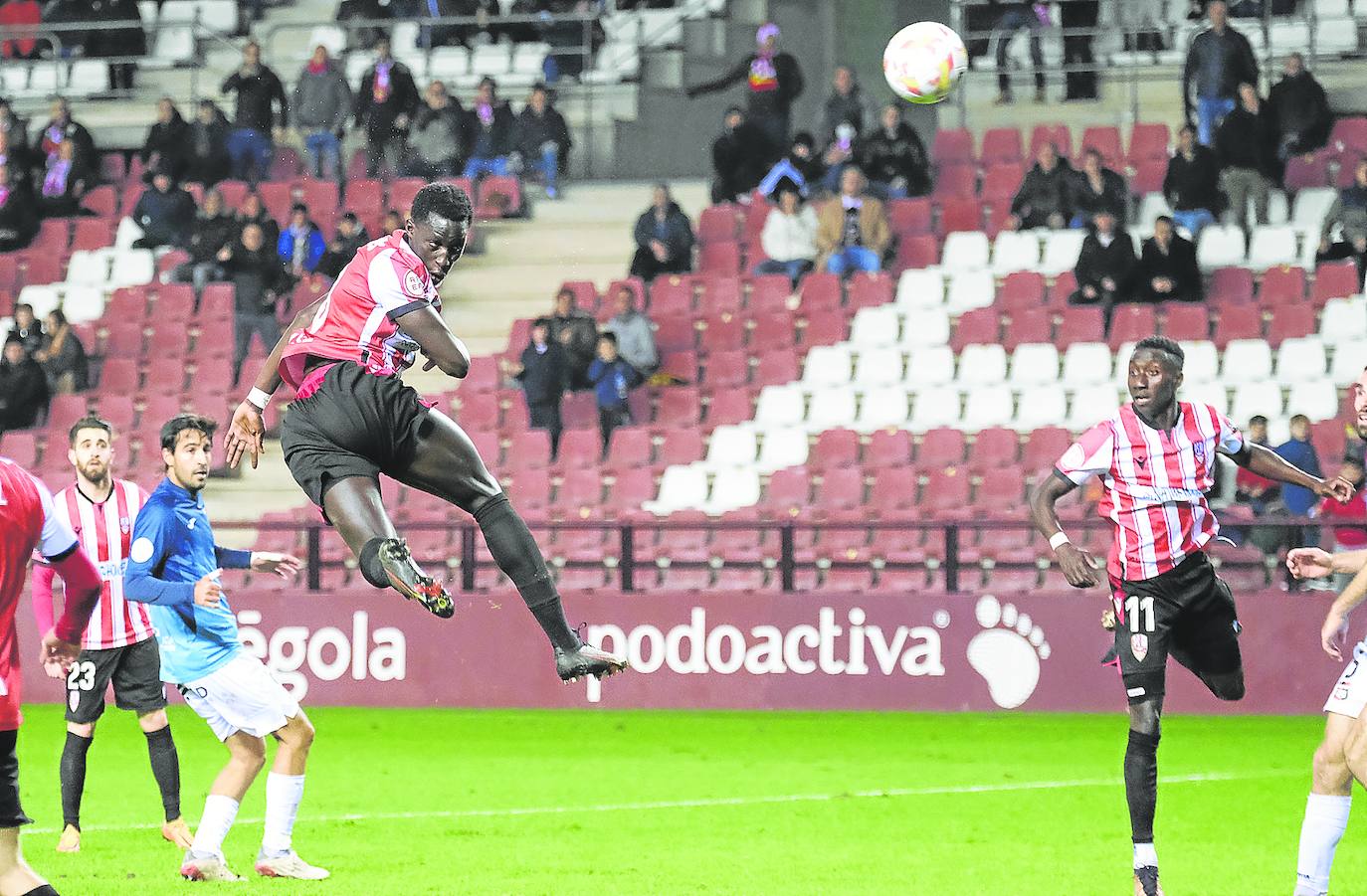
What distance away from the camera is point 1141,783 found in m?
7.46

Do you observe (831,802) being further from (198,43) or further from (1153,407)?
(198,43)

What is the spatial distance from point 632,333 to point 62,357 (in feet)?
17.8

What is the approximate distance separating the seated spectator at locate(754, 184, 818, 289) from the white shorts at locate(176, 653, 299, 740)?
35.2 feet

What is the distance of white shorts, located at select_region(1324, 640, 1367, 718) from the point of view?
654 centimetres

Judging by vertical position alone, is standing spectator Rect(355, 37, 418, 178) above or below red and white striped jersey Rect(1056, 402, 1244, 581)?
above

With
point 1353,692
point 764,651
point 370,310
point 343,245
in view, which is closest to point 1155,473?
point 1353,692

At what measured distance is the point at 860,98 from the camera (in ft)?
63.3

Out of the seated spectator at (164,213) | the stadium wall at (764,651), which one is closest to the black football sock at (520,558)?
the stadium wall at (764,651)

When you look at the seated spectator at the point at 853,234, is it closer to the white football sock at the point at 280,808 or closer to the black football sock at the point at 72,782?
the black football sock at the point at 72,782

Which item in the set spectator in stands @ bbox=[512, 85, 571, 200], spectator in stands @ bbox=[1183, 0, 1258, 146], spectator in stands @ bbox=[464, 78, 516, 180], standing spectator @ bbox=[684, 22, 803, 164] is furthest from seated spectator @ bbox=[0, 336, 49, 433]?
spectator in stands @ bbox=[1183, 0, 1258, 146]

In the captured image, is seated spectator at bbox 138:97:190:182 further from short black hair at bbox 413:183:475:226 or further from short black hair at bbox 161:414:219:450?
short black hair at bbox 413:183:475:226

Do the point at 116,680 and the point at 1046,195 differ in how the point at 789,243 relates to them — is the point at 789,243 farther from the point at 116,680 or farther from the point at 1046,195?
the point at 116,680

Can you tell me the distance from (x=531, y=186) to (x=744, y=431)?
4.61 meters

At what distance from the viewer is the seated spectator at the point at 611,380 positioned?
1670cm
